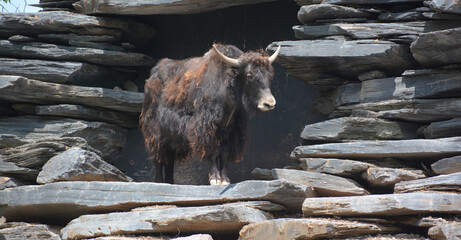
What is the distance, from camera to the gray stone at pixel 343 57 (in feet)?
22.8

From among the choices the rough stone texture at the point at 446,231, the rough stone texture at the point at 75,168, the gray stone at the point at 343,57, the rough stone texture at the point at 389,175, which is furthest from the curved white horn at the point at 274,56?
the rough stone texture at the point at 446,231

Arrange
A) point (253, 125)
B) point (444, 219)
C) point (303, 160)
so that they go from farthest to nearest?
point (253, 125) → point (303, 160) → point (444, 219)

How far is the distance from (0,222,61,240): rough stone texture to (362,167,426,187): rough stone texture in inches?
133

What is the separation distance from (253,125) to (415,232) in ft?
10.3

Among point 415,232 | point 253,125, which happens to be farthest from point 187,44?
point 415,232

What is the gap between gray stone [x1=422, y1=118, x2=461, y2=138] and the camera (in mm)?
6410

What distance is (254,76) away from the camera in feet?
22.3

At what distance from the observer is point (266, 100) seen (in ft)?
22.0

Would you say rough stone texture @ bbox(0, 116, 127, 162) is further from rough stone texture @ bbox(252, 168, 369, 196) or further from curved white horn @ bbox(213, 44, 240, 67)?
rough stone texture @ bbox(252, 168, 369, 196)

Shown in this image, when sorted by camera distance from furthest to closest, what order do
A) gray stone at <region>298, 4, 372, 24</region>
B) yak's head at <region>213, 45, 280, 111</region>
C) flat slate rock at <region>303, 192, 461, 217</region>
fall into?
1. gray stone at <region>298, 4, 372, 24</region>
2. yak's head at <region>213, 45, 280, 111</region>
3. flat slate rock at <region>303, 192, 461, 217</region>

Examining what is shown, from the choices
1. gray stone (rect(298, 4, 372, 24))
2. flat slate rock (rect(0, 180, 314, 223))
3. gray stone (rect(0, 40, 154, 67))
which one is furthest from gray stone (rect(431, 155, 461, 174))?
gray stone (rect(0, 40, 154, 67))

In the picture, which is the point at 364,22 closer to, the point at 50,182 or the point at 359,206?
the point at 359,206

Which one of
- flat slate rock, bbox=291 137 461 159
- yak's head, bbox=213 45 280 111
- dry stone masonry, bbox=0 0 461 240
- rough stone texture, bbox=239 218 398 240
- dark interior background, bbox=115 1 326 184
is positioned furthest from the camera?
dark interior background, bbox=115 1 326 184

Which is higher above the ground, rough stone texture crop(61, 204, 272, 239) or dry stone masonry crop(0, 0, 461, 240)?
dry stone masonry crop(0, 0, 461, 240)
